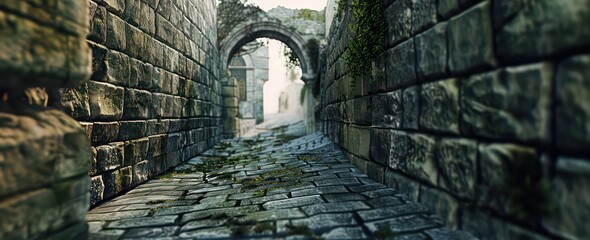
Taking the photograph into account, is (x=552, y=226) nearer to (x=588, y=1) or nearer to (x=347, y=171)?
(x=588, y=1)

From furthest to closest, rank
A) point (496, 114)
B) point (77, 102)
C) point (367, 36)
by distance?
point (367, 36), point (77, 102), point (496, 114)

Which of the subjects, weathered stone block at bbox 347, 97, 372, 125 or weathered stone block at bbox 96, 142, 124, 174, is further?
weathered stone block at bbox 347, 97, 372, 125

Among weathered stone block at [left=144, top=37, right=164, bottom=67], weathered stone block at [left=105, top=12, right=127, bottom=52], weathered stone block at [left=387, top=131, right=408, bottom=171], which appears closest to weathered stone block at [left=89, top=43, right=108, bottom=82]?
weathered stone block at [left=105, top=12, right=127, bottom=52]

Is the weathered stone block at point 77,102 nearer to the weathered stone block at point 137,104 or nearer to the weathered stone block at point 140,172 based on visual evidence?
the weathered stone block at point 137,104

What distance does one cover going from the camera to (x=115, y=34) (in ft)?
8.96

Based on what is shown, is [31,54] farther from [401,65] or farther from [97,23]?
[401,65]

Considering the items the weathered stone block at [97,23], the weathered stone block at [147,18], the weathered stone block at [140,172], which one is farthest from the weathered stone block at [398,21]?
the weathered stone block at [140,172]

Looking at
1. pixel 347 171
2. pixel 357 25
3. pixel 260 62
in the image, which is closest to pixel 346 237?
pixel 347 171

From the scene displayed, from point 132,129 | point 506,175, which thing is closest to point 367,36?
point 506,175

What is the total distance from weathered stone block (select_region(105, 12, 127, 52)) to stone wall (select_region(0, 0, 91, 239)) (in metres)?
1.28

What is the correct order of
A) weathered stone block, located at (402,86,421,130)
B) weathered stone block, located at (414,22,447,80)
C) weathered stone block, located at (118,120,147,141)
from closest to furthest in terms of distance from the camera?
Answer: weathered stone block, located at (414,22,447,80) → weathered stone block, located at (402,86,421,130) → weathered stone block, located at (118,120,147,141)

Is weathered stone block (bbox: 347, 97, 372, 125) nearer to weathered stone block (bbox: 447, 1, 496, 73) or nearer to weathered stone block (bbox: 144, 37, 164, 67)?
weathered stone block (bbox: 447, 1, 496, 73)

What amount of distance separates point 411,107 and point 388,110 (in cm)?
45

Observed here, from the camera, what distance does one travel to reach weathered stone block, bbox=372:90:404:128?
2.44 m
